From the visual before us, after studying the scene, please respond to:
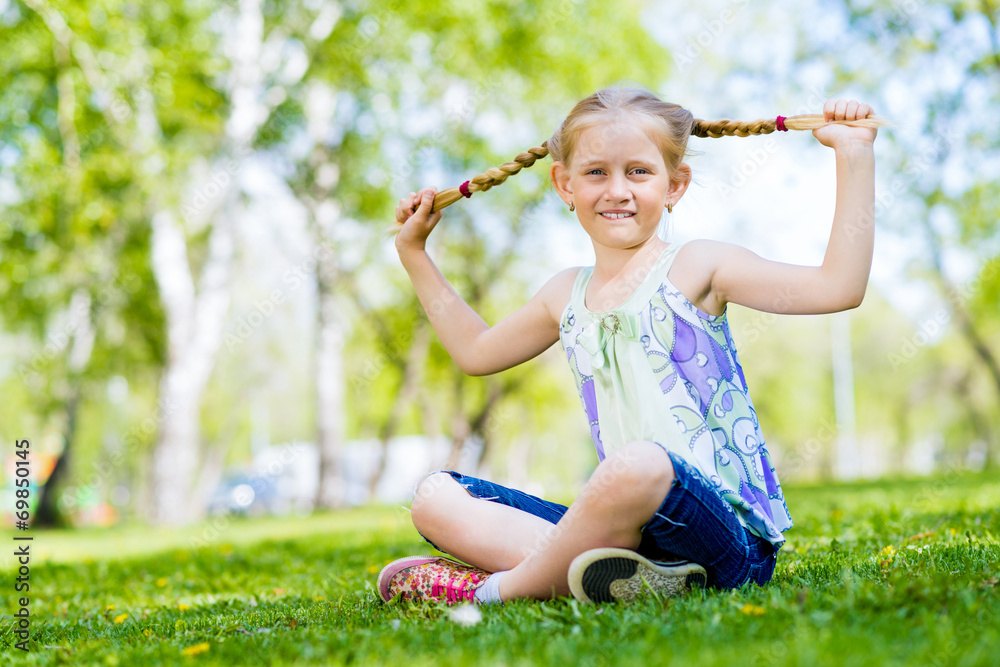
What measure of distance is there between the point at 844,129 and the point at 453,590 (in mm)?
1795

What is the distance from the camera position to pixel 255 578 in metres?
4.59

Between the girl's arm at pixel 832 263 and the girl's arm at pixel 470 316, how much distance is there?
57cm

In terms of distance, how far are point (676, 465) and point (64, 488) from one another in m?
17.7

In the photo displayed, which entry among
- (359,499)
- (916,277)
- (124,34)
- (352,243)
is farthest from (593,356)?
(359,499)

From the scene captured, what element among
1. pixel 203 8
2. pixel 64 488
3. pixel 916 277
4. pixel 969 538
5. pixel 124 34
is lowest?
pixel 64 488

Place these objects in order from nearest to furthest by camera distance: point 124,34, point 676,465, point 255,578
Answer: point 676,465
point 255,578
point 124,34

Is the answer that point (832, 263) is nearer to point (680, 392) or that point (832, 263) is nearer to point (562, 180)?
point (680, 392)

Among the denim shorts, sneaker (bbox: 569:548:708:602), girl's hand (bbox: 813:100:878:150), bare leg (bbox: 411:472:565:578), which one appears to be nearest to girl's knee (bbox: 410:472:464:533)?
bare leg (bbox: 411:472:565:578)

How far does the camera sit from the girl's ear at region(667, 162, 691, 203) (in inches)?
111

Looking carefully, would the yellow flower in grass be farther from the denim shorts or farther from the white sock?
the denim shorts

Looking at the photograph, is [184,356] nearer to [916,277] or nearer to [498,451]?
[916,277]

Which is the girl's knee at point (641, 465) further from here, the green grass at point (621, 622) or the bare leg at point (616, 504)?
the green grass at point (621, 622)

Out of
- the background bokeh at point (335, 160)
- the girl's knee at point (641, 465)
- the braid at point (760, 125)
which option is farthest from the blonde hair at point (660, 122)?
the background bokeh at point (335, 160)

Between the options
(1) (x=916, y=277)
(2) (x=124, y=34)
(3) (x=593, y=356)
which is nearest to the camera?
(3) (x=593, y=356)
